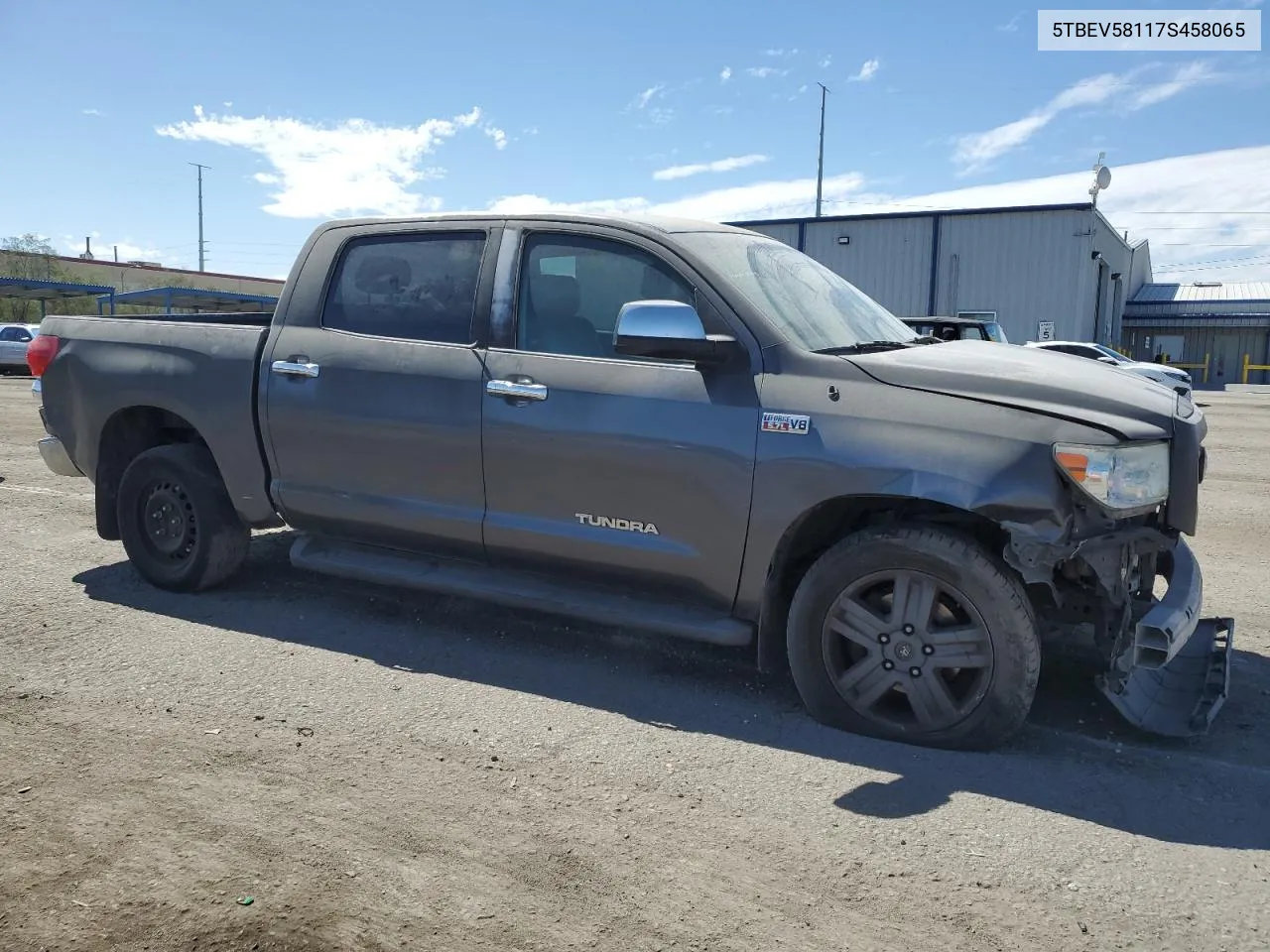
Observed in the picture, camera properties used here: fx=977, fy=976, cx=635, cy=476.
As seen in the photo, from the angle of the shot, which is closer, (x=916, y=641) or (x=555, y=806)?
(x=555, y=806)

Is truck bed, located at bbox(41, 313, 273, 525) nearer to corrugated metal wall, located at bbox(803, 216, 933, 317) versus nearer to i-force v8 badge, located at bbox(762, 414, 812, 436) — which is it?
i-force v8 badge, located at bbox(762, 414, 812, 436)

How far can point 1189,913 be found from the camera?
2.55 metres

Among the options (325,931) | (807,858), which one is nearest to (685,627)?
(807,858)

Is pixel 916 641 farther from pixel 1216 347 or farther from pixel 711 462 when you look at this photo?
pixel 1216 347

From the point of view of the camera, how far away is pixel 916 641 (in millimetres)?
3488

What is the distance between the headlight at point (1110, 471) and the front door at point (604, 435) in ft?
3.62

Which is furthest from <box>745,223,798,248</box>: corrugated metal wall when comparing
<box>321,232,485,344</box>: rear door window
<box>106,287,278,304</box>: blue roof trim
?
<box>321,232,485,344</box>: rear door window

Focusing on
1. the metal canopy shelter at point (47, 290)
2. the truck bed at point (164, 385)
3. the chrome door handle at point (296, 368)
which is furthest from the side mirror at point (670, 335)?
the metal canopy shelter at point (47, 290)

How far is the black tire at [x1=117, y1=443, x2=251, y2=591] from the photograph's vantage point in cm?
515

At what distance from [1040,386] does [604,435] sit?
1627mm

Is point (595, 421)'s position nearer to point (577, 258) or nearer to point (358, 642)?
point (577, 258)

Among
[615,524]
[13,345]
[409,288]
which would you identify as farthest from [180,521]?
[13,345]

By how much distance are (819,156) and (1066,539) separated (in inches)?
1719

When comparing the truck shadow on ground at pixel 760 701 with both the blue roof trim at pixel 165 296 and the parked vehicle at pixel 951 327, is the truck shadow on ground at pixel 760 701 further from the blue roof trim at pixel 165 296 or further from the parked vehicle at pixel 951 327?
the blue roof trim at pixel 165 296
